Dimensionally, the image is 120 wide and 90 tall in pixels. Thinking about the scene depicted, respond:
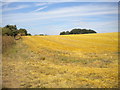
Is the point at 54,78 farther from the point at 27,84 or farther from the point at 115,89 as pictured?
the point at 115,89

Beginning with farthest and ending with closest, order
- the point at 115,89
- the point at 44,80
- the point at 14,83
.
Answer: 1. the point at 44,80
2. the point at 14,83
3. the point at 115,89

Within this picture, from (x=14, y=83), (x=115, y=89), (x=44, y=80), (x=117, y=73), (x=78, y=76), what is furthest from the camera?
(x=117, y=73)

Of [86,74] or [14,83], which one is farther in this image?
[86,74]

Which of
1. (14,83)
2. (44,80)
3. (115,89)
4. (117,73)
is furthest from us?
(117,73)

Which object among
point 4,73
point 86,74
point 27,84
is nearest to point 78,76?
point 86,74

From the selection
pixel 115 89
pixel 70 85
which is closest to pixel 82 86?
pixel 70 85

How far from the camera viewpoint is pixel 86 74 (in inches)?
266

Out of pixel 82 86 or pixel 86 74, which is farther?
pixel 86 74

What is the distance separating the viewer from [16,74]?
6.59m

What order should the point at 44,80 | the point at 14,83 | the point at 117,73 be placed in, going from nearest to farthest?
the point at 14,83, the point at 44,80, the point at 117,73

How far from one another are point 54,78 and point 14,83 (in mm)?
1495

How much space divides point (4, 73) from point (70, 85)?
9.98ft

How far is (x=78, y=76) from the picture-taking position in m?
6.45

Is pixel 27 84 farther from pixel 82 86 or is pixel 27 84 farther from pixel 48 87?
pixel 82 86
